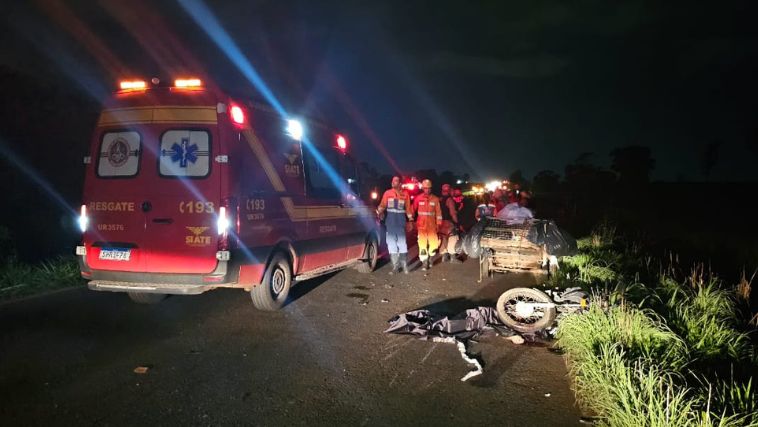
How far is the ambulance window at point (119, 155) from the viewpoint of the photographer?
545cm

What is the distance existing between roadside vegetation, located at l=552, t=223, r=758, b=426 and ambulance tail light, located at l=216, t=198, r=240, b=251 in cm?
354

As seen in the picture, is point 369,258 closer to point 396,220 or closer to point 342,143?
point 396,220

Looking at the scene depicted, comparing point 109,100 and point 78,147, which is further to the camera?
point 78,147

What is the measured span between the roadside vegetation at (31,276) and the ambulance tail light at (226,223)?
3.81 m

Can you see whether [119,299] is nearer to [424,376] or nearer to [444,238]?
[424,376]

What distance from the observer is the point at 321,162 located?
7.44 metres

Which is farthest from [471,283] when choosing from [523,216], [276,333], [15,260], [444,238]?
[15,260]

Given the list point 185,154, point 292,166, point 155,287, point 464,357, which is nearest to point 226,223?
point 185,154

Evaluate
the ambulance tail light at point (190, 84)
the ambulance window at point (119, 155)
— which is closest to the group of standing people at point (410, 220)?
the ambulance tail light at point (190, 84)

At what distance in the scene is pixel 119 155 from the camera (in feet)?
18.1

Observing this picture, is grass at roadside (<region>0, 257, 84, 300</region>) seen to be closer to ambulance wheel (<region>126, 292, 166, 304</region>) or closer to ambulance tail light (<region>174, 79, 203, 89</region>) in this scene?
ambulance wheel (<region>126, 292, 166, 304</region>)

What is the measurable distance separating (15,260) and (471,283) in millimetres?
7698

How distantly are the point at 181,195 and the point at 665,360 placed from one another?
4.84m

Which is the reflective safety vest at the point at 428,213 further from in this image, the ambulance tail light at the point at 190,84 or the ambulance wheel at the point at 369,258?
the ambulance tail light at the point at 190,84
